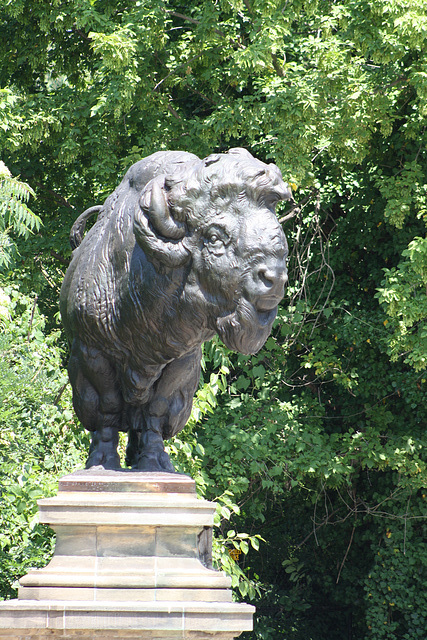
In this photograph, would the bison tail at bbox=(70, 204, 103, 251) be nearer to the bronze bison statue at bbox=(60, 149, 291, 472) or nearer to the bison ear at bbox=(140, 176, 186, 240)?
the bronze bison statue at bbox=(60, 149, 291, 472)

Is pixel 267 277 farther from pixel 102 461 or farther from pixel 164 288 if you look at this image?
pixel 102 461

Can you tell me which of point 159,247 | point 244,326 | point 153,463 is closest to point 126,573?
point 153,463

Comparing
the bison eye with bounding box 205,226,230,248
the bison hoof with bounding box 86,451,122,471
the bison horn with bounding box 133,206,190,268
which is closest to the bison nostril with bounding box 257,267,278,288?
the bison eye with bounding box 205,226,230,248

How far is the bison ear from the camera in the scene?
11.1 feet

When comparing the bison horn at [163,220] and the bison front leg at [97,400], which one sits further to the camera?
the bison front leg at [97,400]

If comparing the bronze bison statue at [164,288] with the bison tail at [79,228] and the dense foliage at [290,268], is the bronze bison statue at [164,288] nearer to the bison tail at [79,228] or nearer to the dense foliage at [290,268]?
the bison tail at [79,228]

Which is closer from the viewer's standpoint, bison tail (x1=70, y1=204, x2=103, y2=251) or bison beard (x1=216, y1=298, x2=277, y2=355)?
bison beard (x1=216, y1=298, x2=277, y2=355)

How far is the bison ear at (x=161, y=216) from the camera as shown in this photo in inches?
133

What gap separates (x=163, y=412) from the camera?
382cm

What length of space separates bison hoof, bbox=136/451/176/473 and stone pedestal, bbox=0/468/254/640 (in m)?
0.12

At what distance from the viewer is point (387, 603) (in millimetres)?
10297

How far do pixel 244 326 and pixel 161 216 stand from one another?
519mm

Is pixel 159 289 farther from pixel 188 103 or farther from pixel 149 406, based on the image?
pixel 188 103

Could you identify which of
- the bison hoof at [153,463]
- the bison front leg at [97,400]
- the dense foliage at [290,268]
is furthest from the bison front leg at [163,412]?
the dense foliage at [290,268]
